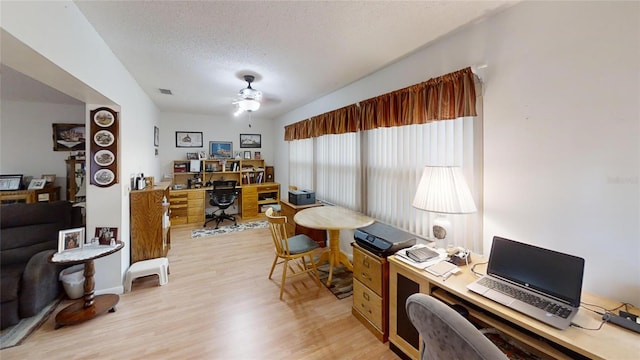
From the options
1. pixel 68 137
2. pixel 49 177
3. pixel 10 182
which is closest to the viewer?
pixel 10 182

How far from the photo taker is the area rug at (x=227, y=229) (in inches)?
177

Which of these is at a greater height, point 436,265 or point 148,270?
point 436,265

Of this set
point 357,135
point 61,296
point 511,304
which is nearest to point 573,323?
point 511,304

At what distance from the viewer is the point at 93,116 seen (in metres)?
2.38

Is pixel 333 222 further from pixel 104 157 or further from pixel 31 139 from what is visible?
pixel 31 139

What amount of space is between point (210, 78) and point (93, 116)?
4.13 feet

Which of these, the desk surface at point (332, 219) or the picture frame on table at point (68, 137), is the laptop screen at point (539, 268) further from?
the picture frame on table at point (68, 137)

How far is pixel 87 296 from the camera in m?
2.15

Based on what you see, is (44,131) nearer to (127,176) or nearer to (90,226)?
(127,176)

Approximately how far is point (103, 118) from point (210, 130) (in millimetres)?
3385

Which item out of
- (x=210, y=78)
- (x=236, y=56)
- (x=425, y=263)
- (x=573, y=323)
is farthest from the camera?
(x=210, y=78)

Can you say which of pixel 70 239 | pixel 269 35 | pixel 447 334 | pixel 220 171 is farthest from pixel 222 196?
pixel 447 334

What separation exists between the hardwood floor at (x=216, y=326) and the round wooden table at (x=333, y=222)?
0.45 metres

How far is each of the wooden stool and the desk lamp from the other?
9.39ft
